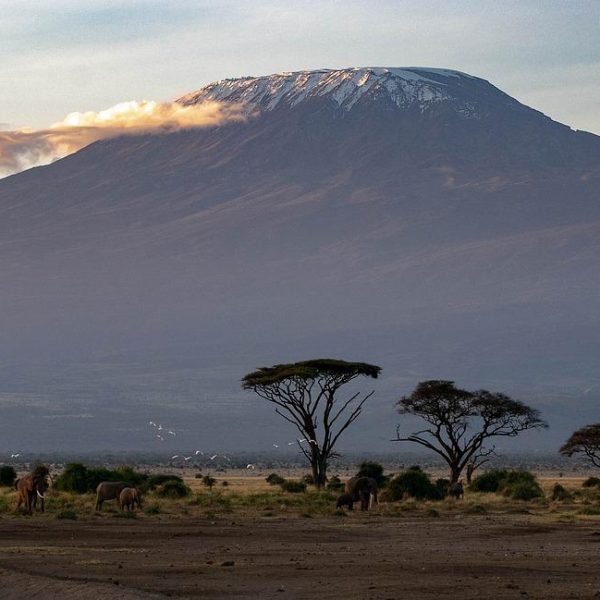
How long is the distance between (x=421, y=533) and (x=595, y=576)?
9.96 metres

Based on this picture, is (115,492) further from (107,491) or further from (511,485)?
(511,485)

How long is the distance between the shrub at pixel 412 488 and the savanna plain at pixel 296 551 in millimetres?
4053

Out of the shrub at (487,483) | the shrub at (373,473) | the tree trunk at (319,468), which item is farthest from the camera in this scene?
the shrub at (487,483)

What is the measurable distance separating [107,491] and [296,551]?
13.5 metres

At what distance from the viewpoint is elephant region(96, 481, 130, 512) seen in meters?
41.3

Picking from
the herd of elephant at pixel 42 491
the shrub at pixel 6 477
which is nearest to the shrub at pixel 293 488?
the shrub at pixel 6 477

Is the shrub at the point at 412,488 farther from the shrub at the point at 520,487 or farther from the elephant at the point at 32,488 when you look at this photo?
the elephant at the point at 32,488

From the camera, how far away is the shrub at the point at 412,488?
5141cm

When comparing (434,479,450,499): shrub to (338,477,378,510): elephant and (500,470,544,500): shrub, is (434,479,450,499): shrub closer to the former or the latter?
(500,470,544,500): shrub

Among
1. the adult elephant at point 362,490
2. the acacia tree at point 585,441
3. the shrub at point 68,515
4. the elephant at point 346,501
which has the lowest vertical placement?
the shrub at point 68,515

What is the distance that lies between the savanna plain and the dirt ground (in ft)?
0.07

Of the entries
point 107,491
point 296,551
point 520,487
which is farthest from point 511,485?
point 296,551

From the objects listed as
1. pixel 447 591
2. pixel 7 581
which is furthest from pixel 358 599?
pixel 7 581

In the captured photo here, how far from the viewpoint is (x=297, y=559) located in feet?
89.2
